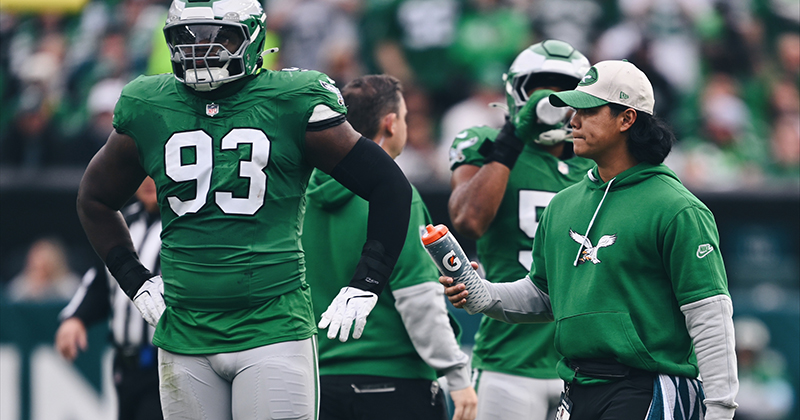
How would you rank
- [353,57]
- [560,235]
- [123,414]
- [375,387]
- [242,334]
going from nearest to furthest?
1. [242,334]
2. [560,235]
3. [375,387]
4. [123,414]
5. [353,57]

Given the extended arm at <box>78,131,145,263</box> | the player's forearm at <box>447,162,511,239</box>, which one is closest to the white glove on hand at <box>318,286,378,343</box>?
the extended arm at <box>78,131,145,263</box>

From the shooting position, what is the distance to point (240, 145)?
332cm

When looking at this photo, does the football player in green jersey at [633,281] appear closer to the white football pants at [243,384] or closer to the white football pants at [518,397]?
the white football pants at [243,384]

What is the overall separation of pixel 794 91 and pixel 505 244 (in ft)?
24.7

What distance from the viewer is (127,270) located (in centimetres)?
365

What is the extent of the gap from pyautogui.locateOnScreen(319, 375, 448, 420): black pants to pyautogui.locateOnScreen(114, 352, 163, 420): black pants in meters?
1.21

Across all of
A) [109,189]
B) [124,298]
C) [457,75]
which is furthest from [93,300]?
[457,75]

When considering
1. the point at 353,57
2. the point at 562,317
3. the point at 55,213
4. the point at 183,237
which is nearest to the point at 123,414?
the point at 183,237

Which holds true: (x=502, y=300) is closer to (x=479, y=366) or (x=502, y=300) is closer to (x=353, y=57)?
(x=479, y=366)

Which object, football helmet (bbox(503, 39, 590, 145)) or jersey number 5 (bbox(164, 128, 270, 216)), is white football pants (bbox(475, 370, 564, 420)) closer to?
football helmet (bbox(503, 39, 590, 145))

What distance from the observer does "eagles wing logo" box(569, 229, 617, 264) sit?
3393mm

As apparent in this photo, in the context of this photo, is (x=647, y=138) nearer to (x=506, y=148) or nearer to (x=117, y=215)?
(x=506, y=148)

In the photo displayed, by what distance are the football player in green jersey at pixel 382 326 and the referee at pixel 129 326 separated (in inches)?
47.1

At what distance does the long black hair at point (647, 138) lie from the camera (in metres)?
3.46
